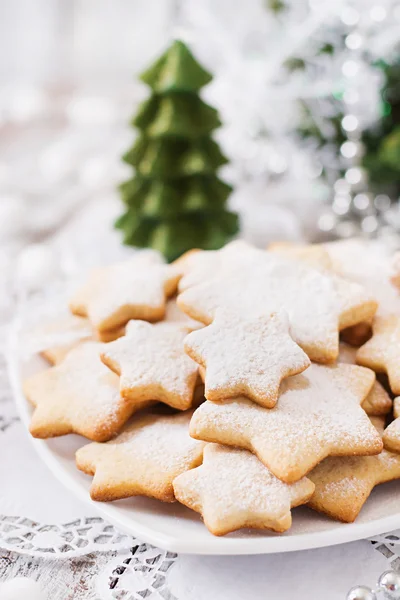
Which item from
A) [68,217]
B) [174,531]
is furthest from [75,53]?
[174,531]

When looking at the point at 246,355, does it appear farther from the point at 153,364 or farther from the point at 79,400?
the point at 79,400

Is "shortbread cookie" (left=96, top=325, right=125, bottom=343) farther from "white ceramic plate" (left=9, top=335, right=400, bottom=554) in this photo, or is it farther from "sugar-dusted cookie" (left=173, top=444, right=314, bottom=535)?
"sugar-dusted cookie" (left=173, top=444, right=314, bottom=535)

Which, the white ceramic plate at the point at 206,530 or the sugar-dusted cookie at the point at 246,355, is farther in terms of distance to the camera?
the sugar-dusted cookie at the point at 246,355

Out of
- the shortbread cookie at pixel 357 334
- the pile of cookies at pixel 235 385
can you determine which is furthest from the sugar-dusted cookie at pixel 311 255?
the shortbread cookie at pixel 357 334

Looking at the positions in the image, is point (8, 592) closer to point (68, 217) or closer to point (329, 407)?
point (329, 407)

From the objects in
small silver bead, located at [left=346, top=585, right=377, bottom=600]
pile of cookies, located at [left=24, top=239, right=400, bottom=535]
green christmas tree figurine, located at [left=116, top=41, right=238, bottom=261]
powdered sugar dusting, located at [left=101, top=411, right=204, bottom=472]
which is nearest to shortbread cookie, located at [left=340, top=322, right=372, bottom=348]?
pile of cookies, located at [left=24, top=239, right=400, bottom=535]

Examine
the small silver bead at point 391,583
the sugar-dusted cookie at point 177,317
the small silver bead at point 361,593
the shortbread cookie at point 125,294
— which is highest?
the shortbread cookie at point 125,294

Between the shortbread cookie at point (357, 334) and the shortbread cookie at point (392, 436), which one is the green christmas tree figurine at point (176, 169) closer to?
the shortbread cookie at point (357, 334)
